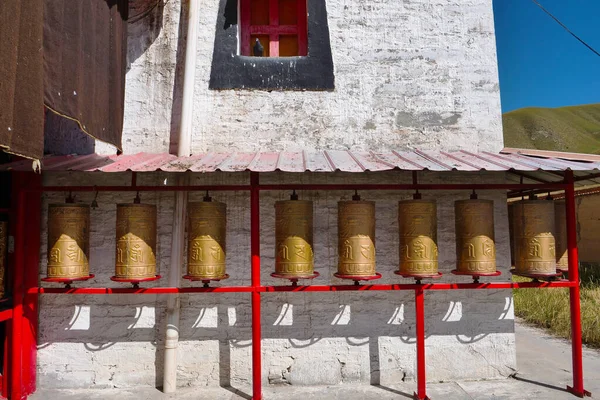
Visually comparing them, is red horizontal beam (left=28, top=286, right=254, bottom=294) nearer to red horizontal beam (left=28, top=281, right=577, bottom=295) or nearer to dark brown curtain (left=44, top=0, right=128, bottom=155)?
red horizontal beam (left=28, top=281, right=577, bottom=295)

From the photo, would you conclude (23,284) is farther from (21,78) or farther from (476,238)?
(476,238)

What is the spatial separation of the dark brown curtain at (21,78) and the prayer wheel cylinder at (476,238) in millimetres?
3628

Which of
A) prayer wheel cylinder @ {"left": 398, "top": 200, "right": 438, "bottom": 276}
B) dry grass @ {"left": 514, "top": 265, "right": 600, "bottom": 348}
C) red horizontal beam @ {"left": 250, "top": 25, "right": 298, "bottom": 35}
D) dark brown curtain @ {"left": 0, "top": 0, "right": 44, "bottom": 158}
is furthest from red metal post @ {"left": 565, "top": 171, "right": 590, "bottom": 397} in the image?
dark brown curtain @ {"left": 0, "top": 0, "right": 44, "bottom": 158}

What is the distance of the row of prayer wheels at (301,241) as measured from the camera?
397 cm

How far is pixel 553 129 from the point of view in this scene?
71.8m

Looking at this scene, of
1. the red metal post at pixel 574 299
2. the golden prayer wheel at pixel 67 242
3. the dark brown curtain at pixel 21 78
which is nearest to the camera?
the dark brown curtain at pixel 21 78

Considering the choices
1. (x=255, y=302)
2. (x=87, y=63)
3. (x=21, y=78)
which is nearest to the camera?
(x=21, y=78)

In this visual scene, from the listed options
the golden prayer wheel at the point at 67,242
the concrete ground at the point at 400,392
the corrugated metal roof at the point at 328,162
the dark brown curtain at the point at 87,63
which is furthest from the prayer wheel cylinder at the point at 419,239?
the golden prayer wheel at the point at 67,242

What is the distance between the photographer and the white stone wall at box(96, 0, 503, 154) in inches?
188

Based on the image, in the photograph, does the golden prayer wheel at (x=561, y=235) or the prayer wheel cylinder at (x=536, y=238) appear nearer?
the prayer wheel cylinder at (x=536, y=238)

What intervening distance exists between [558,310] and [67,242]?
7.14m

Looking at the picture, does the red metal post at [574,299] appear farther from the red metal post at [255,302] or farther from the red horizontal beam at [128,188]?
the red horizontal beam at [128,188]

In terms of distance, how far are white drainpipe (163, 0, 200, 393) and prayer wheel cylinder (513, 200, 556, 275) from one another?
11.2ft

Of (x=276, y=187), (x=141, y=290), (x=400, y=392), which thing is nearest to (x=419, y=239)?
(x=276, y=187)
